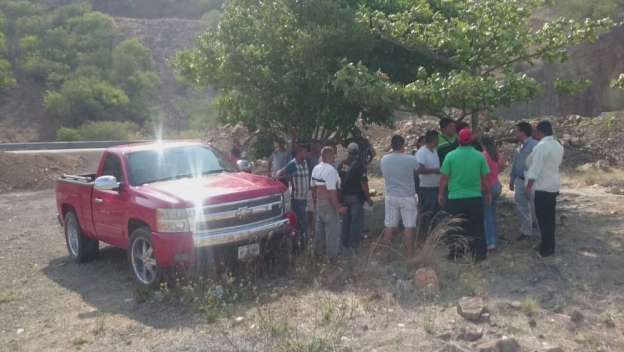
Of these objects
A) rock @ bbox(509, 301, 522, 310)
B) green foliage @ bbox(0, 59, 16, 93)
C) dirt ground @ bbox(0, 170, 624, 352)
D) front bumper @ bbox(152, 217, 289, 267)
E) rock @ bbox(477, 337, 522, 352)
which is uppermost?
green foliage @ bbox(0, 59, 16, 93)

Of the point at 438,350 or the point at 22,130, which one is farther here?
the point at 22,130

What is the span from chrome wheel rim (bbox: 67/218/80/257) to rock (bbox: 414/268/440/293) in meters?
5.37

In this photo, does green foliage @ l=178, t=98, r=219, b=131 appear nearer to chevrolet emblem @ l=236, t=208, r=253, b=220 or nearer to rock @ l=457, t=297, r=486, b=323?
chevrolet emblem @ l=236, t=208, r=253, b=220

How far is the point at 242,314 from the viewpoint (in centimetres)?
658

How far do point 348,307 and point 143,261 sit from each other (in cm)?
271

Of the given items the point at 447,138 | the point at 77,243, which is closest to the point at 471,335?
the point at 447,138

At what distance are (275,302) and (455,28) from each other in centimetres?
476

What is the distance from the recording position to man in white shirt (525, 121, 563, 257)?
24.9 feet

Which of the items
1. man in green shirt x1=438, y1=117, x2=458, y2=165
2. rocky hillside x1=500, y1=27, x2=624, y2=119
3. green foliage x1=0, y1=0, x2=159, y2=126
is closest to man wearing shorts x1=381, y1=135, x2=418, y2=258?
man in green shirt x1=438, y1=117, x2=458, y2=165

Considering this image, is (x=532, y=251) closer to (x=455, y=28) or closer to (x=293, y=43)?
(x=455, y=28)

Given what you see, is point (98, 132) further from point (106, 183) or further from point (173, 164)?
point (106, 183)

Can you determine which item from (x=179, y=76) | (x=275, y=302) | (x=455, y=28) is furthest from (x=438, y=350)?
(x=179, y=76)

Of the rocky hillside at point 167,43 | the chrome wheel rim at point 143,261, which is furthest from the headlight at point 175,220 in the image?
the rocky hillside at point 167,43

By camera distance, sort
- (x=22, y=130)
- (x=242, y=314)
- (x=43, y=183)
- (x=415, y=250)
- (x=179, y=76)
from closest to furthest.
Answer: (x=242, y=314)
(x=415, y=250)
(x=179, y=76)
(x=43, y=183)
(x=22, y=130)
